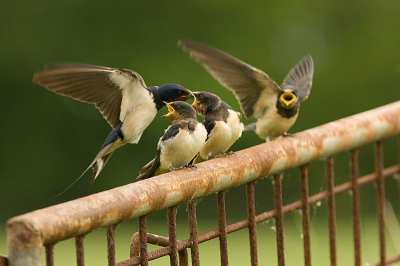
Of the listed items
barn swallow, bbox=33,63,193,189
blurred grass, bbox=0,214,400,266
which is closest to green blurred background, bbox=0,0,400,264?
blurred grass, bbox=0,214,400,266

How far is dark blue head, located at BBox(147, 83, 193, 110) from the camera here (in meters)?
2.16

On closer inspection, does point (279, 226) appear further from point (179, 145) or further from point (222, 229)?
point (179, 145)

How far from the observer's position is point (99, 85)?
211 cm

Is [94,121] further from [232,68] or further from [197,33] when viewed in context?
[232,68]

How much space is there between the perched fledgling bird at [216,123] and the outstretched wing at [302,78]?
0.90 metres

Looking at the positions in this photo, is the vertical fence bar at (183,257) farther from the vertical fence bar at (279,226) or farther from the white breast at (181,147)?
the white breast at (181,147)

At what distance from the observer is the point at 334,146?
1637 mm

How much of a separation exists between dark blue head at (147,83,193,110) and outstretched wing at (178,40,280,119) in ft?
0.41

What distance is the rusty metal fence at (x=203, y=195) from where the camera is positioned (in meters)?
0.88

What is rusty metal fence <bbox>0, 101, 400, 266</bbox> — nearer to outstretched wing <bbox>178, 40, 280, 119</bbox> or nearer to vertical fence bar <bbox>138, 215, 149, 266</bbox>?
vertical fence bar <bbox>138, 215, 149, 266</bbox>

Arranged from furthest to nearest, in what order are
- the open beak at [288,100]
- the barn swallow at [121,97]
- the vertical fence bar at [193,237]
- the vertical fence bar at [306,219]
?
the open beak at [288,100] → the barn swallow at [121,97] → the vertical fence bar at [306,219] → the vertical fence bar at [193,237]

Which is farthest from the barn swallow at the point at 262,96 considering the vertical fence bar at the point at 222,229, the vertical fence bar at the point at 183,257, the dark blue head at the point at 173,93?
the vertical fence bar at the point at 183,257

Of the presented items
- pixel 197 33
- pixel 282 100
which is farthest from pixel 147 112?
pixel 197 33

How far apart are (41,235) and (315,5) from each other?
6.47 meters
